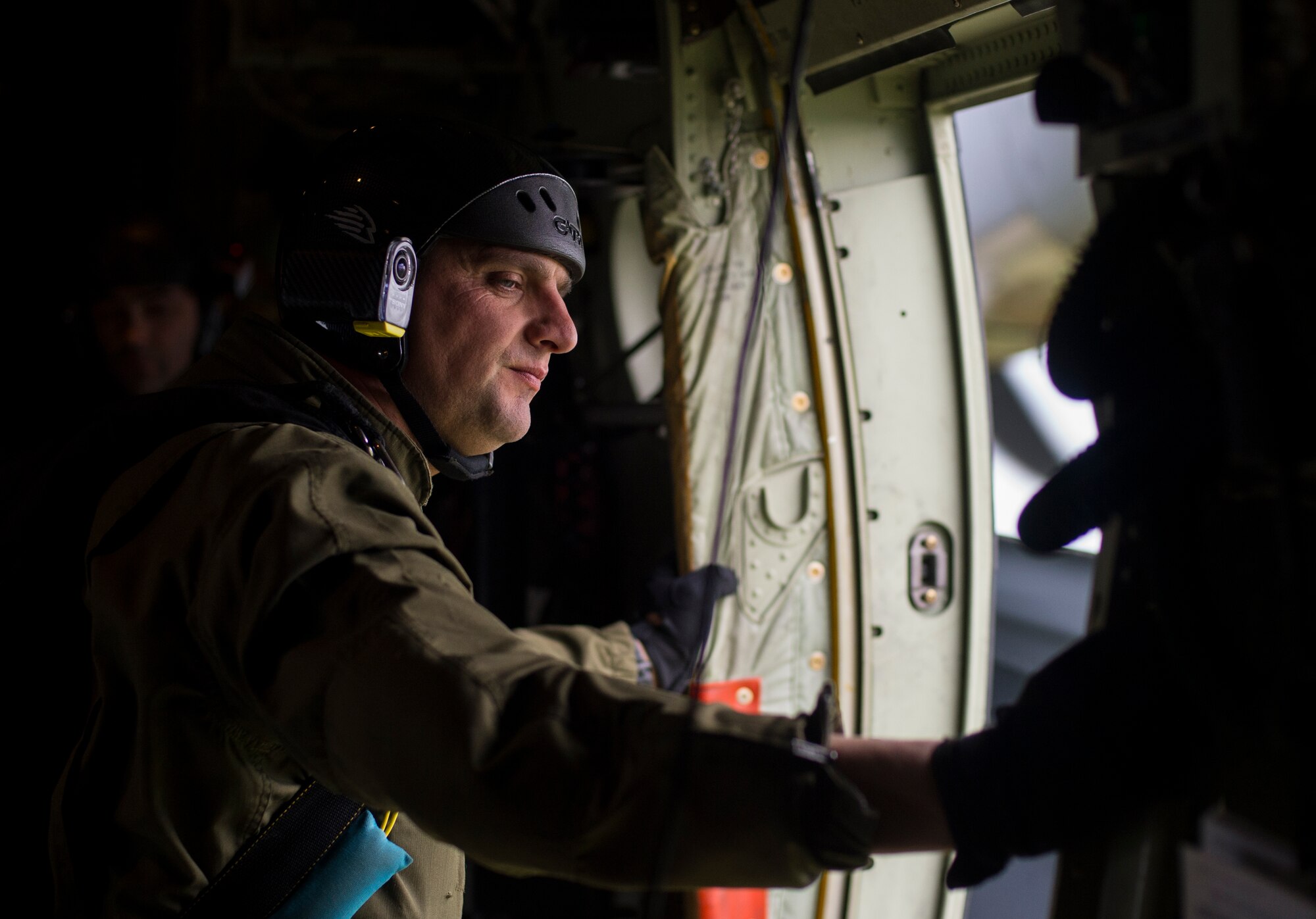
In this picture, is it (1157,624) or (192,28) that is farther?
(192,28)

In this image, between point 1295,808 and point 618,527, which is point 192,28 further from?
point 1295,808

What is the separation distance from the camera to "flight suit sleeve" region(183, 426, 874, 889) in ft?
2.34

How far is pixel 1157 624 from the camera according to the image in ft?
2.49

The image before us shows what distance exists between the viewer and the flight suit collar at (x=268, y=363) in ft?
4.10

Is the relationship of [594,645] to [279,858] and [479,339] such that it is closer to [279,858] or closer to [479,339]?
[479,339]

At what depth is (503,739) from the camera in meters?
0.74

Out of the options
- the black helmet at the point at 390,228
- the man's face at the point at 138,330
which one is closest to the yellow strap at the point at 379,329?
the black helmet at the point at 390,228

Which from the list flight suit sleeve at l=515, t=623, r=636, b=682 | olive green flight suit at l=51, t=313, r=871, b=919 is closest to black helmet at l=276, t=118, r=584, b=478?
olive green flight suit at l=51, t=313, r=871, b=919

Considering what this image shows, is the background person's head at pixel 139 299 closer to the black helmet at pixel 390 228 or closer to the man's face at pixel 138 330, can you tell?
the man's face at pixel 138 330

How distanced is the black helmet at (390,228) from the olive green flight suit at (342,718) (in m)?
0.33

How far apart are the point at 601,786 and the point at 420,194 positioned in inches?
38.5

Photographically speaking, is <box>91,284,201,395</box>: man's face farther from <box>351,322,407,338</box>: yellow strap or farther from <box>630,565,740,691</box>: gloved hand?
<box>351,322,407,338</box>: yellow strap

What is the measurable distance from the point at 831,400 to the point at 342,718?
5.13 feet

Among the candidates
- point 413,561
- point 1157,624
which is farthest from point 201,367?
point 1157,624
